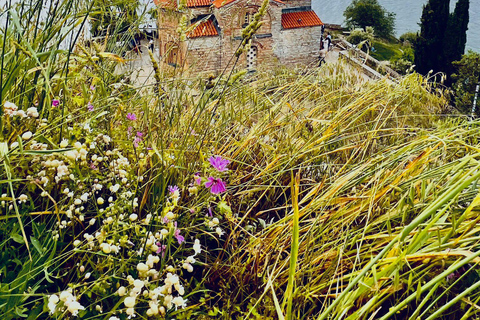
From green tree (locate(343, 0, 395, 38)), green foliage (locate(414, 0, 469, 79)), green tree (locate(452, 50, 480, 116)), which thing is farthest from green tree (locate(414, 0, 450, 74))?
green tree (locate(343, 0, 395, 38))

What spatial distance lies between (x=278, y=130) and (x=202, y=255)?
46cm

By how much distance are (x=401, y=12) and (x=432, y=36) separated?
771 inches

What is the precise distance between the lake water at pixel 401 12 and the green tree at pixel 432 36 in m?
14.6

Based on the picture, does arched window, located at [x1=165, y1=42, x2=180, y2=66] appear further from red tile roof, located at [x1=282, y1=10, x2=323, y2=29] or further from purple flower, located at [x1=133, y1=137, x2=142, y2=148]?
red tile roof, located at [x1=282, y1=10, x2=323, y2=29]

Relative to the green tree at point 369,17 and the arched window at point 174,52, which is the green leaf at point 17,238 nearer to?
the arched window at point 174,52

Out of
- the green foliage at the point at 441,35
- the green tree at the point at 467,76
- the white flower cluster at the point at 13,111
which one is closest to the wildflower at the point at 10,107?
the white flower cluster at the point at 13,111

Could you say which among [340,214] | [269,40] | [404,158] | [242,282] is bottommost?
[242,282]

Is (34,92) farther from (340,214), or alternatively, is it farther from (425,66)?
(425,66)

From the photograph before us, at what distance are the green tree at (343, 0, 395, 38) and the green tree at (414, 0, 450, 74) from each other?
1248 centimetres

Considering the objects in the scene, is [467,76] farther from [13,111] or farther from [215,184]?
[13,111]

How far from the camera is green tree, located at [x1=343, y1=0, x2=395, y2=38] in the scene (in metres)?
25.9

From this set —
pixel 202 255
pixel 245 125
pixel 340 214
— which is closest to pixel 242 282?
pixel 202 255

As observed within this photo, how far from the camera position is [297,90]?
1.63 metres

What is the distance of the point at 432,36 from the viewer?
13547 millimetres
